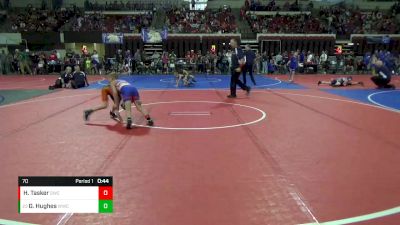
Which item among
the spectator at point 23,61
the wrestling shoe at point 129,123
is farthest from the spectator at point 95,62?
the wrestling shoe at point 129,123

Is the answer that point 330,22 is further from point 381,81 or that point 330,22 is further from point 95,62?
point 95,62

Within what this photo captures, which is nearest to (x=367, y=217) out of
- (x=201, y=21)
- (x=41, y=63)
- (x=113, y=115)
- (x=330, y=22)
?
Result: (x=113, y=115)

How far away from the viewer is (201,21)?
29.0m

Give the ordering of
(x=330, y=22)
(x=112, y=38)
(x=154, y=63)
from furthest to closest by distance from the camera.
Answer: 1. (x=330, y=22)
2. (x=112, y=38)
3. (x=154, y=63)

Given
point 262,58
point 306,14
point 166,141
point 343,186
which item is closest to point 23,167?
point 166,141

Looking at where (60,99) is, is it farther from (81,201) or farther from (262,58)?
(262,58)

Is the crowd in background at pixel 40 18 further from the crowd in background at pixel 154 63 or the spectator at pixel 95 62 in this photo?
the spectator at pixel 95 62

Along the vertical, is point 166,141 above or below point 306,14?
below

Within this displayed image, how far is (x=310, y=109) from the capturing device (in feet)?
29.7

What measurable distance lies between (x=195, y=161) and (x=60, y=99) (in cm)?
755
